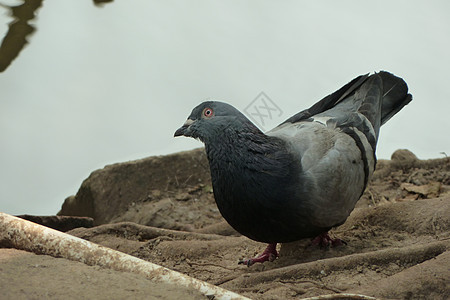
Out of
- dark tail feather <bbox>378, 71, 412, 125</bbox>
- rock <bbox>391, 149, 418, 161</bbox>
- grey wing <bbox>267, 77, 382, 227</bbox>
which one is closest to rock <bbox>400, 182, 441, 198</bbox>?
rock <bbox>391, 149, 418, 161</bbox>

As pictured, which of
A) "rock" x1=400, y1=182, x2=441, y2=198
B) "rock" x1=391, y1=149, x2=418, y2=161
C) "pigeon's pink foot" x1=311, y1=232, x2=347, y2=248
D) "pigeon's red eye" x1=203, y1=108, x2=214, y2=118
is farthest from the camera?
"rock" x1=391, y1=149, x2=418, y2=161

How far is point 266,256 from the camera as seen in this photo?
4.43 metres

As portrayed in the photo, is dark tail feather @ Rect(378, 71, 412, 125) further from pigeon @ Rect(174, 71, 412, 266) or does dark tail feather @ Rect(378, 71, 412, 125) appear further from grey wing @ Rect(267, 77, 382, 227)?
pigeon @ Rect(174, 71, 412, 266)

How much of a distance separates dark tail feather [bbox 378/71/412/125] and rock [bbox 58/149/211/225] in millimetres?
2204

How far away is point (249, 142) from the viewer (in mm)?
4020

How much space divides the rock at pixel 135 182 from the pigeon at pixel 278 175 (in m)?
2.36

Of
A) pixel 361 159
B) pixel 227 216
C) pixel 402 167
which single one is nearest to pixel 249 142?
pixel 227 216

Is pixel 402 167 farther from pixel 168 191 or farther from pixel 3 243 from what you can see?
pixel 3 243

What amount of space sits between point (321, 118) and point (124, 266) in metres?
2.37

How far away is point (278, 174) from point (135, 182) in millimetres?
2921

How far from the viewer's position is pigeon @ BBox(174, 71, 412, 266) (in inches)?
155

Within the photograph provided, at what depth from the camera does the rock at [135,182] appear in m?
6.51

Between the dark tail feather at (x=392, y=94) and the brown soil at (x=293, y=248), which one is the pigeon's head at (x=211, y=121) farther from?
the dark tail feather at (x=392, y=94)

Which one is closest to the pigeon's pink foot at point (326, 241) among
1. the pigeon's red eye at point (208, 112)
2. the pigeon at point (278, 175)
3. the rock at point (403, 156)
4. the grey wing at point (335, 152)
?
the pigeon at point (278, 175)
